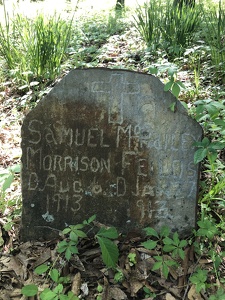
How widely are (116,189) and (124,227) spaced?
24 cm

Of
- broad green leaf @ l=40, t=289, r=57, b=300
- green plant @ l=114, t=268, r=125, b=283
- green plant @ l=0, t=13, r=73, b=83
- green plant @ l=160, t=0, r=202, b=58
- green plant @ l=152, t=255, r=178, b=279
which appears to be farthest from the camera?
green plant @ l=160, t=0, r=202, b=58

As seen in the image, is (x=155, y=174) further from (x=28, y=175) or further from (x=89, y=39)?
(x=89, y=39)

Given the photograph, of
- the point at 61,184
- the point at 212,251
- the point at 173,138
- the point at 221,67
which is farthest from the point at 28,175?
the point at 221,67

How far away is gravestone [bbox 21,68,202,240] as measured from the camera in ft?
5.95

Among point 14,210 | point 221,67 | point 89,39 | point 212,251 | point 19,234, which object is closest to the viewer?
point 212,251

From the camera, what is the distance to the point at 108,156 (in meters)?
1.92

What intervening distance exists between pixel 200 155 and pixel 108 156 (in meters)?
0.51

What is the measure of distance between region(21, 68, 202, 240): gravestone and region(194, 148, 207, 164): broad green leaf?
125 mm

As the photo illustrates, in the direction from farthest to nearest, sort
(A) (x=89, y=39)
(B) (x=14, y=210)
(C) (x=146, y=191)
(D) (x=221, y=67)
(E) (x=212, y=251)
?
(A) (x=89, y=39), (D) (x=221, y=67), (B) (x=14, y=210), (C) (x=146, y=191), (E) (x=212, y=251)

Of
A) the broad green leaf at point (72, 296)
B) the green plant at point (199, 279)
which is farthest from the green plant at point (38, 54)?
the green plant at point (199, 279)

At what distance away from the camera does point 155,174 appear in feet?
6.26

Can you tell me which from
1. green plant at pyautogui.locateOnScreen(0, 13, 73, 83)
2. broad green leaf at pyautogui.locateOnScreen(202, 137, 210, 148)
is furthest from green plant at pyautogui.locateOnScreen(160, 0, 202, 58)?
broad green leaf at pyautogui.locateOnScreen(202, 137, 210, 148)

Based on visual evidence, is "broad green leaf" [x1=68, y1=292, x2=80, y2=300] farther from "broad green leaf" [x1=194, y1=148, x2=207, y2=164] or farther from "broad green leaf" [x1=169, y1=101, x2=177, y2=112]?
"broad green leaf" [x1=169, y1=101, x2=177, y2=112]

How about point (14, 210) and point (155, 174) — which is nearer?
point (155, 174)
